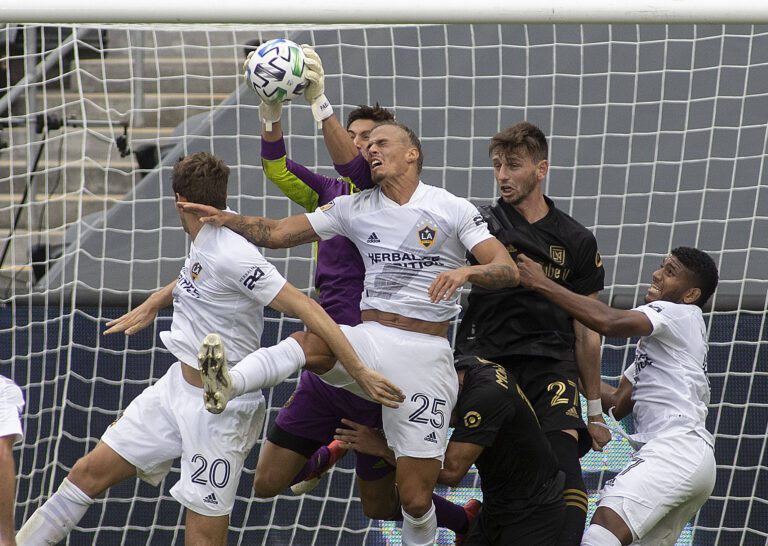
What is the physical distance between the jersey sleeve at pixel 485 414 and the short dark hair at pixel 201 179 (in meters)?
1.48

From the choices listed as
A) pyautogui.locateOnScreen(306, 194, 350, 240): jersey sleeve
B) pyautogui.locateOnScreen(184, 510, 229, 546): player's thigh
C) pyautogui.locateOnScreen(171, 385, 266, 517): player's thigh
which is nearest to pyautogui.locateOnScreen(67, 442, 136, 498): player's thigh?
pyautogui.locateOnScreen(171, 385, 266, 517): player's thigh

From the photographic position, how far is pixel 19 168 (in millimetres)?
9633

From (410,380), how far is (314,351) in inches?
18.3

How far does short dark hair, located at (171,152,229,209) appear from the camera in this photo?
17.7ft

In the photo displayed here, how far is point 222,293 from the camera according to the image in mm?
5395

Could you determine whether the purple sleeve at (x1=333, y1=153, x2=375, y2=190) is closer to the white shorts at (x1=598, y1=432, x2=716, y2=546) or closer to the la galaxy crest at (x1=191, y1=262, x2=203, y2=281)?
the la galaxy crest at (x1=191, y1=262, x2=203, y2=281)

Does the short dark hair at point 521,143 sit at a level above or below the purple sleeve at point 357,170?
above

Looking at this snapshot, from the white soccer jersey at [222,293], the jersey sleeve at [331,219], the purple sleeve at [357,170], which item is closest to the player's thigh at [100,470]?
the white soccer jersey at [222,293]

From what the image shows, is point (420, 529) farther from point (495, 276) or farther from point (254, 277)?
point (254, 277)

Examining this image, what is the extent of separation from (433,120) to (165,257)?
193 cm

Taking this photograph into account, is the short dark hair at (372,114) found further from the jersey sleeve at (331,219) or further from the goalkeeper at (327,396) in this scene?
the jersey sleeve at (331,219)

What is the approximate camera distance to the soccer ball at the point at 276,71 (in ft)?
17.4

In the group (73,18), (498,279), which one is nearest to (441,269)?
(498,279)

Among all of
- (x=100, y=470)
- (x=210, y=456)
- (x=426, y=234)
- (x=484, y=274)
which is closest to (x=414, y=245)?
(x=426, y=234)
